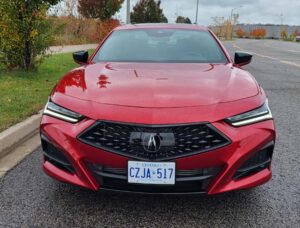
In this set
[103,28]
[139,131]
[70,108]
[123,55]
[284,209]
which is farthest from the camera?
[103,28]

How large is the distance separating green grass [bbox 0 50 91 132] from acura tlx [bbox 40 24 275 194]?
213 cm

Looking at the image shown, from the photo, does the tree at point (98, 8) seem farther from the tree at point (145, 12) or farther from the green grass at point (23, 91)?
the tree at point (145, 12)

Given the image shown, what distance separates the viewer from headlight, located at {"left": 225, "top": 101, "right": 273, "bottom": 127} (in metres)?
2.74

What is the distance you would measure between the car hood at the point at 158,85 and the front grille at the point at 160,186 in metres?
0.46

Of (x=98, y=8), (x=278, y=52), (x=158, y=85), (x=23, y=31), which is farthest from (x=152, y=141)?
(x=278, y=52)

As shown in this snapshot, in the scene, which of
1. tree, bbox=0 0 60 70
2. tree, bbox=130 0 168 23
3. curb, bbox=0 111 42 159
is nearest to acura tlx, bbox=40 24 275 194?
curb, bbox=0 111 42 159

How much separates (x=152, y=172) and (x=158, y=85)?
2.52 ft

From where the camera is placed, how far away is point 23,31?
8492 millimetres

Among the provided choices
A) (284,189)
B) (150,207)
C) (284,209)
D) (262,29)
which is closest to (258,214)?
(284,209)

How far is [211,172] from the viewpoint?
8.84 feet

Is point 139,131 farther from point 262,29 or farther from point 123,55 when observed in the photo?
point 262,29

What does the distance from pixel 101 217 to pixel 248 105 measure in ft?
4.40

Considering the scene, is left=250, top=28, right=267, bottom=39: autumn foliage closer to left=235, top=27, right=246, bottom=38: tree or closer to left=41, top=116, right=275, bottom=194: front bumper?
left=235, top=27, right=246, bottom=38: tree

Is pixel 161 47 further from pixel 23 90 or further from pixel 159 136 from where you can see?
pixel 23 90
